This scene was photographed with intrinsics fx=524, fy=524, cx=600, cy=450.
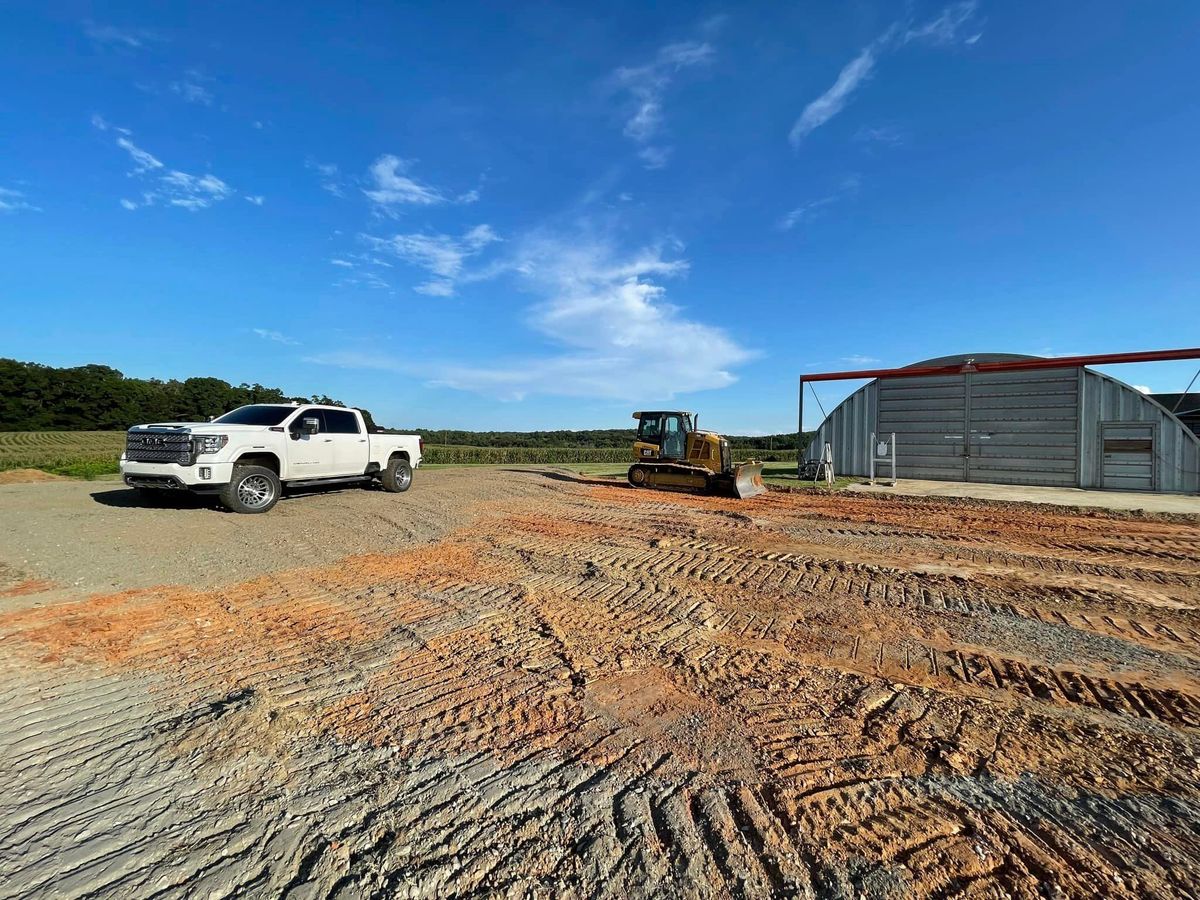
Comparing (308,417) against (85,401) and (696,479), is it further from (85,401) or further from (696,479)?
(85,401)

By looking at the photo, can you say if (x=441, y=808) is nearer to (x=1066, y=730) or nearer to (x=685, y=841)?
(x=685, y=841)

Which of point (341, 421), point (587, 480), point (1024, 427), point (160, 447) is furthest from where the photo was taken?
point (587, 480)

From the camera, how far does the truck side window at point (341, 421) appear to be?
12.4 meters

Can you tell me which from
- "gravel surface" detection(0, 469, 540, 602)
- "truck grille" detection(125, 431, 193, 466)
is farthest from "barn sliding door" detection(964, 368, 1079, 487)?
"truck grille" detection(125, 431, 193, 466)

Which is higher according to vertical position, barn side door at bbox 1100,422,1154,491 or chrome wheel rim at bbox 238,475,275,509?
barn side door at bbox 1100,422,1154,491

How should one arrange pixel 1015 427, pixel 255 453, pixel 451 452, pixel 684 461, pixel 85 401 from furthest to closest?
pixel 85 401 → pixel 451 452 → pixel 1015 427 → pixel 684 461 → pixel 255 453

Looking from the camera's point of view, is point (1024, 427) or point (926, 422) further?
point (926, 422)

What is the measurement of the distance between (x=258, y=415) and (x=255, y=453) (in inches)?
43.0

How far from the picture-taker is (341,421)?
12750 mm

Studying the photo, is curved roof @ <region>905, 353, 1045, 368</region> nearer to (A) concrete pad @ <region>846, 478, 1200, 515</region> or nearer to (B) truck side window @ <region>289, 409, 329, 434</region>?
(A) concrete pad @ <region>846, 478, 1200, 515</region>

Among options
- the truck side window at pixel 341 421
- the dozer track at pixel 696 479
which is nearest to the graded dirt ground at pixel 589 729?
the truck side window at pixel 341 421

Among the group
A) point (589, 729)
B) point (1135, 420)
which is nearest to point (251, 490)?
point (589, 729)

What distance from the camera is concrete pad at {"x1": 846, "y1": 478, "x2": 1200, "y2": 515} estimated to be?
14.0 m

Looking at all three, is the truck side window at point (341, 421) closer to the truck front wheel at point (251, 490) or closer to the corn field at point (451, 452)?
the truck front wheel at point (251, 490)
